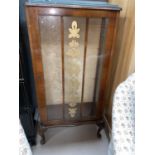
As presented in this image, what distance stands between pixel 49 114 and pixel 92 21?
816 mm

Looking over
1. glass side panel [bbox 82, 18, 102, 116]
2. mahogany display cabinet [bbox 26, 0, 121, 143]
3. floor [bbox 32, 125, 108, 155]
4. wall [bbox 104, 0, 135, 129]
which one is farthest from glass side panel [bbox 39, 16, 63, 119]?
wall [bbox 104, 0, 135, 129]

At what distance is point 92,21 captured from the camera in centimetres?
104

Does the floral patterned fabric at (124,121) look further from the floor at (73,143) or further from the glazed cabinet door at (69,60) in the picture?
the floor at (73,143)

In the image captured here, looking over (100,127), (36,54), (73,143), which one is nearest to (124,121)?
(36,54)

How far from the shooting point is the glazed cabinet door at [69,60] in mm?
992

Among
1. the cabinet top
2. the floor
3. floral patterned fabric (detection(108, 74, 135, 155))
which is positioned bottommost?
the floor

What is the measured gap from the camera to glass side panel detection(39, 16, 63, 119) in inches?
39.6

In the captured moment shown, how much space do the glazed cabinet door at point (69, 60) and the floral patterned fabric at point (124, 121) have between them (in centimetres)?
39

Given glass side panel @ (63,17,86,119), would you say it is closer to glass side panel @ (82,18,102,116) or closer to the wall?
glass side panel @ (82,18,102,116)

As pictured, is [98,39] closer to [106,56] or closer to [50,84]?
[106,56]

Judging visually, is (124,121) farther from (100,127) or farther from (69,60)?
(100,127)

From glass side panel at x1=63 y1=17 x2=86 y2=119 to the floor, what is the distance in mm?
312

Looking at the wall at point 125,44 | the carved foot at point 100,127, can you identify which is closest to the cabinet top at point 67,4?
the wall at point 125,44
